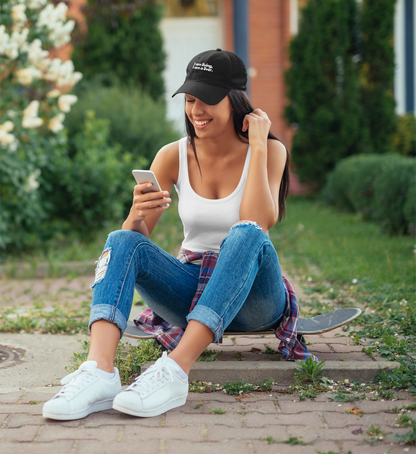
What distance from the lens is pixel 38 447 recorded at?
1950 mm

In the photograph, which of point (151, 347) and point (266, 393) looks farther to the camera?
point (151, 347)

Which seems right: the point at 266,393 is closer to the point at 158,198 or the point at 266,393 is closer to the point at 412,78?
the point at 158,198

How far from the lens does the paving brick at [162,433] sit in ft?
6.68

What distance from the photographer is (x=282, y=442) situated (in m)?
2.01

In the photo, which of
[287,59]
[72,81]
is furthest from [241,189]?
[287,59]

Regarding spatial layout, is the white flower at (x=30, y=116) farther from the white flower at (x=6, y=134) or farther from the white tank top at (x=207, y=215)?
the white tank top at (x=207, y=215)

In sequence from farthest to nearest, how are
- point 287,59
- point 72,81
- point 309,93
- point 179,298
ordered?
point 287,59
point 309,93
point 72,81
point 179,298

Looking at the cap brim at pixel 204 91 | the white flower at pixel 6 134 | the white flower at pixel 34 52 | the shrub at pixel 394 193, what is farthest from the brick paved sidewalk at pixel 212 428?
the shrub at pixel 394 193

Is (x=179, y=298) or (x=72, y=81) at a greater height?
(x=72, y=81)

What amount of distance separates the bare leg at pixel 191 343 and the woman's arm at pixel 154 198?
1.80 feet

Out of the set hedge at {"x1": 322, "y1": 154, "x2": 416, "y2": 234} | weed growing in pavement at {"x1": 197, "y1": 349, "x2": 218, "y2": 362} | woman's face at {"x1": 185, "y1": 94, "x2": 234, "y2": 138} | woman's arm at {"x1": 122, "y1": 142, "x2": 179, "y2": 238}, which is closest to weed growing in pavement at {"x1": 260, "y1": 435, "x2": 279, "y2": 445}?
weed growing in pavement at {"x1": 197, "y1": 349, "x2": 218, "y2": 362}

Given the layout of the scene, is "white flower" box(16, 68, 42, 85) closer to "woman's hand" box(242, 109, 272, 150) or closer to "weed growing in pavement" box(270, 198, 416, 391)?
"weed growing in pavement" box(270, 198, 416, 391)

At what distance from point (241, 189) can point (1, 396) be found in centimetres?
144

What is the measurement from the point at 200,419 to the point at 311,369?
0.59 meters
